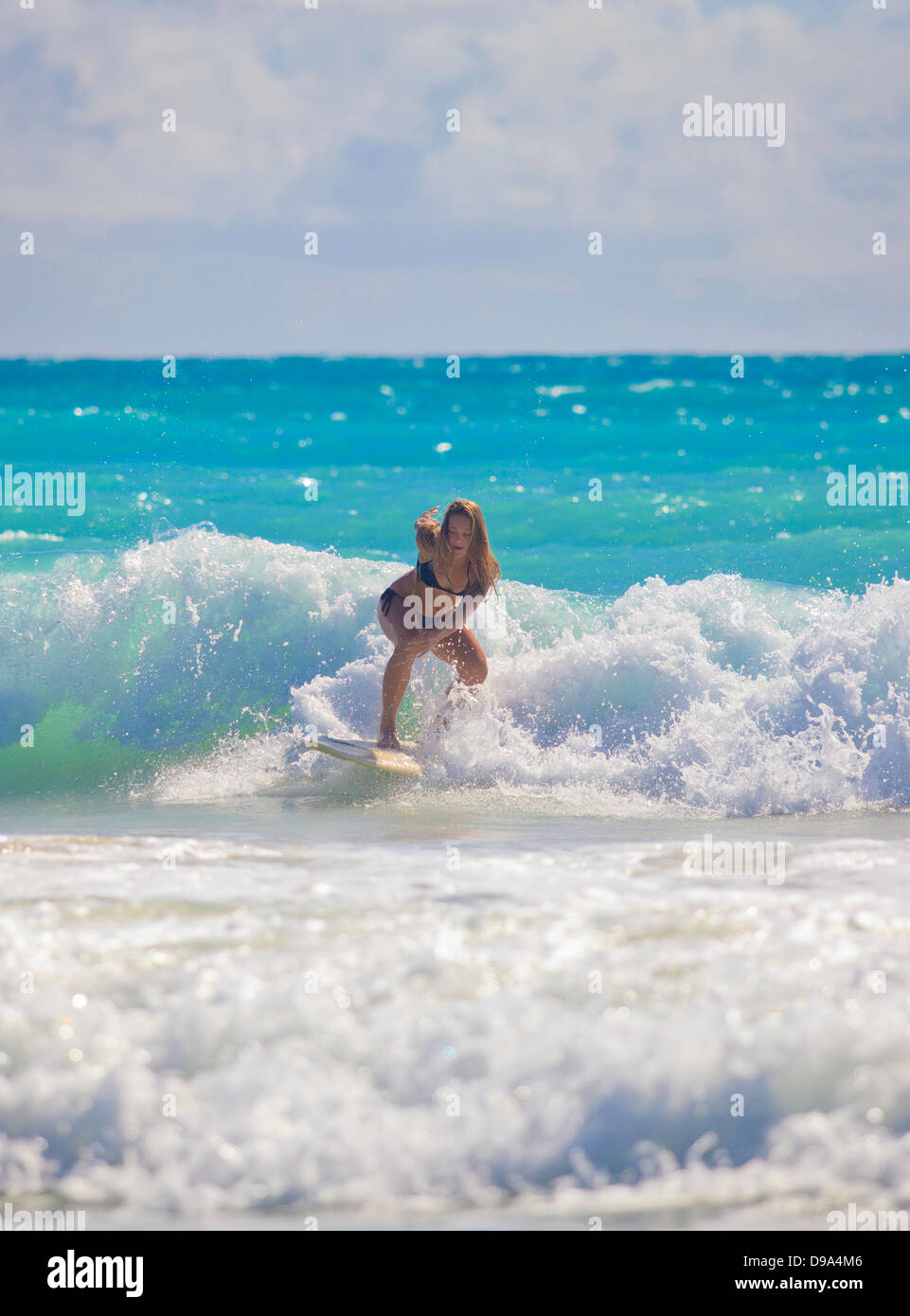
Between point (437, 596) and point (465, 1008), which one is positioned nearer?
point (465, 1008)

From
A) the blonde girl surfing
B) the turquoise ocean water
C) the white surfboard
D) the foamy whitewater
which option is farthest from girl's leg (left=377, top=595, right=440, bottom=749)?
the foamy whitewater

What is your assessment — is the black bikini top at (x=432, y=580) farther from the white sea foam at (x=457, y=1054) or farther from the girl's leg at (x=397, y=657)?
the white sea foam at (x=457, y=1054)

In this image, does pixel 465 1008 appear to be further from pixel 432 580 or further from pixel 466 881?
pixel 432 580

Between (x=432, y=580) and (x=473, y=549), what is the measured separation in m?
0.35

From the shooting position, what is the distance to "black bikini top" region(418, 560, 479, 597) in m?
7.02

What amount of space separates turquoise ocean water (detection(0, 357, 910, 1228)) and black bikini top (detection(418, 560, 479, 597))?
1.01 meters

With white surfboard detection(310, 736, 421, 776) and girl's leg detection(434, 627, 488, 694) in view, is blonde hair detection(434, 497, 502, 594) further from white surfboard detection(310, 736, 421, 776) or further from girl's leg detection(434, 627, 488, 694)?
white surfboard detection(310, 736, 421, 776)

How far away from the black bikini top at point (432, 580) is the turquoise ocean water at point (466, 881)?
1.01m

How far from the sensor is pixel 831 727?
6.96 metres

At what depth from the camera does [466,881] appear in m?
4.21

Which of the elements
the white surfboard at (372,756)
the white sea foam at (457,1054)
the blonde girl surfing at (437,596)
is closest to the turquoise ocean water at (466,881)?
the white sea foam at (457,1054)

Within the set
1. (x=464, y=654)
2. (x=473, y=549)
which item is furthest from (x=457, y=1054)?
(x=464, y=654)

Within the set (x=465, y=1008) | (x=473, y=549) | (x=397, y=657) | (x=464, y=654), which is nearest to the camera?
(x=465, y=1008)

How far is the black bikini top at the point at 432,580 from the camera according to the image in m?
7.02
